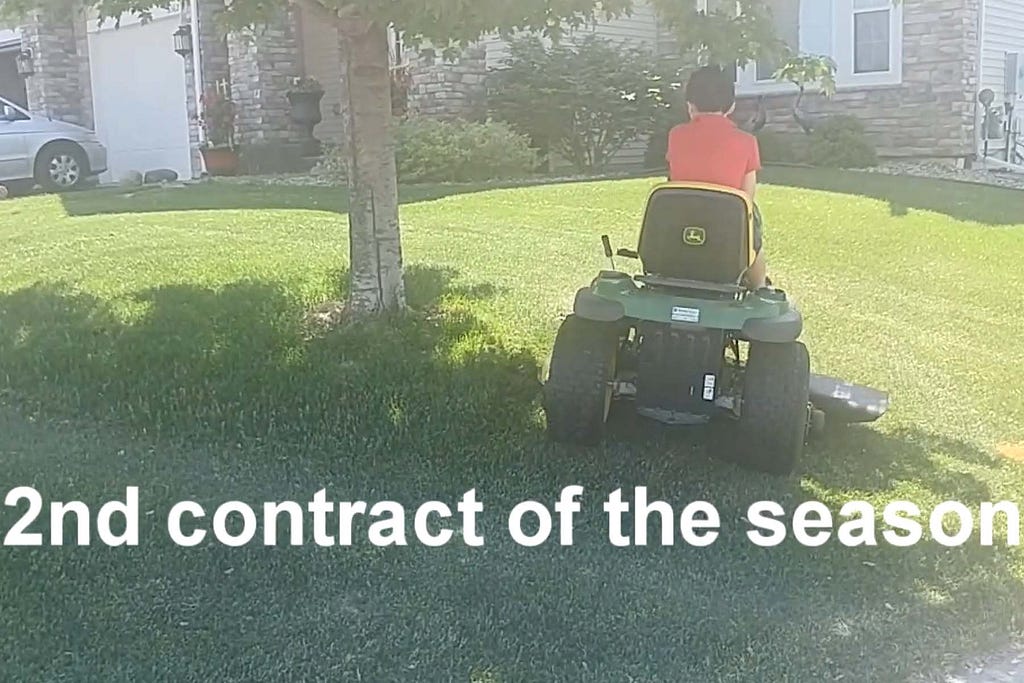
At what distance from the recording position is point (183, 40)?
16.5 m

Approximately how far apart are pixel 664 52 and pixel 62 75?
1005 centimetres

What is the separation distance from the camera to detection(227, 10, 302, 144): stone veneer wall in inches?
635

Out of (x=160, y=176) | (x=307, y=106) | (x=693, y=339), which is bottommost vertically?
(x=693, y=339)

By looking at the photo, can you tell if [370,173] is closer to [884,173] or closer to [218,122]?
[884,173]

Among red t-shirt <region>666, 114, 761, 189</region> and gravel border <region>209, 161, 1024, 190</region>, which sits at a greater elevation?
red t-shirt <region>666, 114, 761, 189</region>

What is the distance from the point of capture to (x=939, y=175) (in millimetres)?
14375

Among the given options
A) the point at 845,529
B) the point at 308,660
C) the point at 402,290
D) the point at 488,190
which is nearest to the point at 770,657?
the point at 845,529

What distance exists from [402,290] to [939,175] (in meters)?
10.2

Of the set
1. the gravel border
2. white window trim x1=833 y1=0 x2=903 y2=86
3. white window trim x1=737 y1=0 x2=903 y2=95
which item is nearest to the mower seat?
the gravel border

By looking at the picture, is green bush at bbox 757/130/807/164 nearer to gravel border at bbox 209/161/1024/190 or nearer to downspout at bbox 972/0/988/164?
gravel border at bbox 209/161/1024/190

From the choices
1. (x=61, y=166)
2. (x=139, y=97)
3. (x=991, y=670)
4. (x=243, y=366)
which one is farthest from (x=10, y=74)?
(x=991, y=670)

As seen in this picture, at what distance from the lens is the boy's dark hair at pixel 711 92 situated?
4.73 metres

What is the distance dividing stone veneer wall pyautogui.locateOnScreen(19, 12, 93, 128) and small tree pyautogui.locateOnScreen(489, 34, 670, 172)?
8429 millimetres

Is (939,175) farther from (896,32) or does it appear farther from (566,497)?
(566,497)
